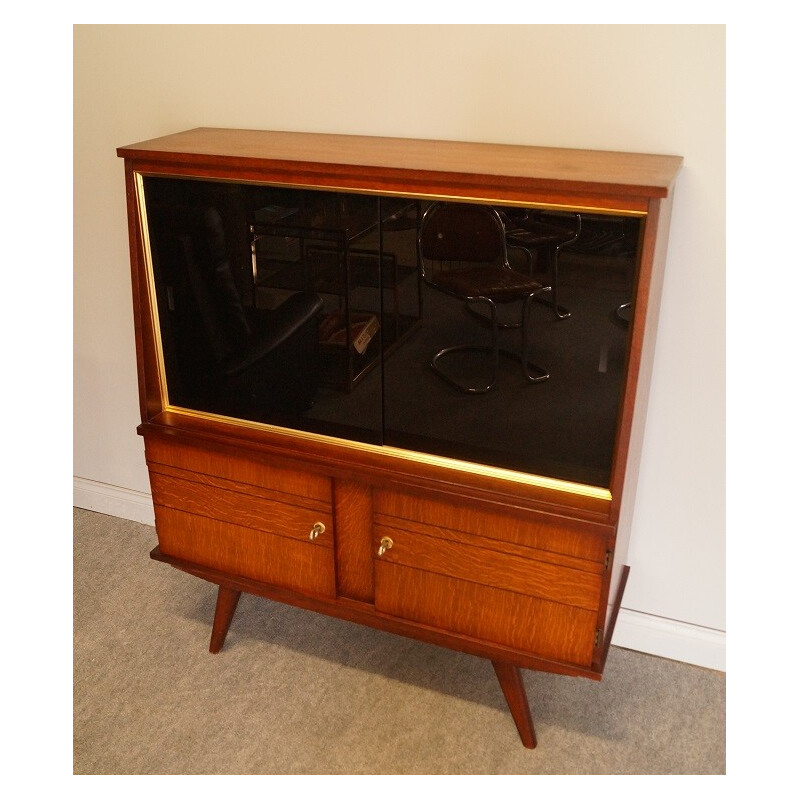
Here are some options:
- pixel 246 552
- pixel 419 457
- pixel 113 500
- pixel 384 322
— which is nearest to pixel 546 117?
pixel 384 322

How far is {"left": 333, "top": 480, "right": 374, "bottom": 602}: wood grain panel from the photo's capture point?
155 centimetres

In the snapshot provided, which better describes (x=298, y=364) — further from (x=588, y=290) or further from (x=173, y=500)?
(x=588, y=290)

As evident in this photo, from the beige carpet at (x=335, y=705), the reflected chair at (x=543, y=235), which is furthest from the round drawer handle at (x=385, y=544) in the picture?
the reflected chair at (x=543, y=235)

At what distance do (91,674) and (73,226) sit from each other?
1054 mm

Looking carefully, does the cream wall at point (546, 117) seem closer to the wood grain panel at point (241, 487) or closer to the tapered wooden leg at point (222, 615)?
the wood grain panel at point (241, 487)

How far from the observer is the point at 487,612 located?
59.5 inches

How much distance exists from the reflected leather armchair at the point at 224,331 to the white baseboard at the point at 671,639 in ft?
2.94

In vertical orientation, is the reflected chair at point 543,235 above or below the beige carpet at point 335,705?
above

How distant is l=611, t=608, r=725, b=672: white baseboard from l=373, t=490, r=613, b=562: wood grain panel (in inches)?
21.1

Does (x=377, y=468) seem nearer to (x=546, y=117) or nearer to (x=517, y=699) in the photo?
(x=517, y=699)

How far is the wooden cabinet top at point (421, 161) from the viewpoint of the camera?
1.23 m

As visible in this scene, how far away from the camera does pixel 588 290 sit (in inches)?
50.6

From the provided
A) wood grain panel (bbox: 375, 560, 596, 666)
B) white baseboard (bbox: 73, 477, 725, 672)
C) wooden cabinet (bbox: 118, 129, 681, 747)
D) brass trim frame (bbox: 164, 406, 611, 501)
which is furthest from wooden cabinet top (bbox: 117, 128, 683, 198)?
white baseboard (bbox: 73, 477, 725, 672)

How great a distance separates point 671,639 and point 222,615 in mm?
991
